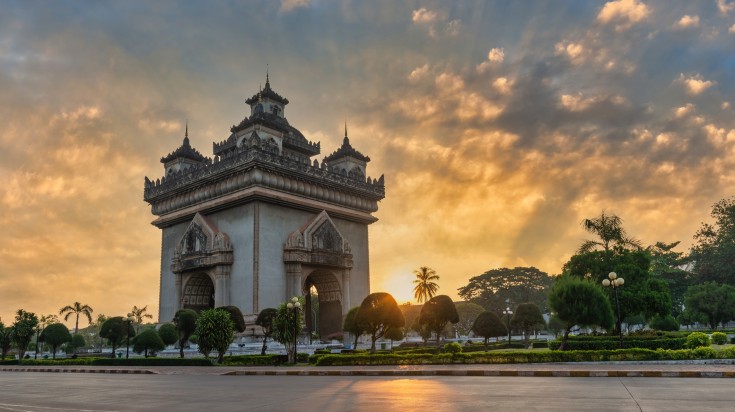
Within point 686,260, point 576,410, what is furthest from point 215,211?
point 686,260

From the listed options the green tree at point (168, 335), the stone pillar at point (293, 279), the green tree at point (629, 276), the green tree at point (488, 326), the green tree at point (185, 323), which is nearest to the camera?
the green tree at point (185, 323)

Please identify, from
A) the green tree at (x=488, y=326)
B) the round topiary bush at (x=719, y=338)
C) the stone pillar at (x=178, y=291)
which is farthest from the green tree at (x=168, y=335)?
the round topiary bush at (x=719, y=338)

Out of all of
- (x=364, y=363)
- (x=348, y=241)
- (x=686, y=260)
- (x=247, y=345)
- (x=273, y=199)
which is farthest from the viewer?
(x=686, y=260)

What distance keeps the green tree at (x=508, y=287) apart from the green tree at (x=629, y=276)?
54.0 metres

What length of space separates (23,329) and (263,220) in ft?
78.2

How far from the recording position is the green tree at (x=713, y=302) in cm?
6009

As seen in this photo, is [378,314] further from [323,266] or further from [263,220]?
[263,220]

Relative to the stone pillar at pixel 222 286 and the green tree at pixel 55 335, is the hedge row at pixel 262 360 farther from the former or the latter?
the green tree at pixel 55 335

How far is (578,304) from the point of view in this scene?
28.5 meters

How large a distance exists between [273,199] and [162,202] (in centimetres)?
1206

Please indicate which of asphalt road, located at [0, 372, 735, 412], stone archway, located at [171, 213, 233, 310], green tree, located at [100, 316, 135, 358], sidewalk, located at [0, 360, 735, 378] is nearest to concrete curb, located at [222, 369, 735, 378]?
sidewalk, located at [0, 360, 735, 378]

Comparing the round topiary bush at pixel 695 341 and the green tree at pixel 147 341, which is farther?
the green tree at pixel 147 341

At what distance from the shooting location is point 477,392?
13086 mm

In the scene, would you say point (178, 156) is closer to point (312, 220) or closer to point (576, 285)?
point (312, 220)
